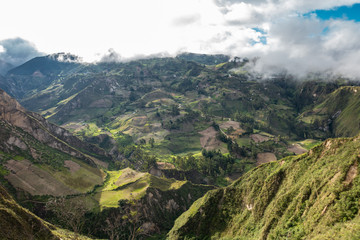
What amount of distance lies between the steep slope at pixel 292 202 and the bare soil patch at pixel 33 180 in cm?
7077

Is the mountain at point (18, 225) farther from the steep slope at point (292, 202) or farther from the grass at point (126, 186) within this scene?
the grass at point (126, 186)

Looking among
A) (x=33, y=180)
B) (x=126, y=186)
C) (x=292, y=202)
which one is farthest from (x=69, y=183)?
(x=292, y=202)

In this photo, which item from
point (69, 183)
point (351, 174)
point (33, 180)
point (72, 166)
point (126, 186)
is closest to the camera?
point (351, 174)

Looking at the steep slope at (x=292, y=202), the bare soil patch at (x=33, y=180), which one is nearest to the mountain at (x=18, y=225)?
the steep slope at (x=292, y=202)

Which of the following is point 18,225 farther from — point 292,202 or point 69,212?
point 292,202

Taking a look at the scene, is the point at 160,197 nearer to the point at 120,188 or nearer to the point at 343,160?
the point at 120,188

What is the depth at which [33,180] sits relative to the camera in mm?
116125

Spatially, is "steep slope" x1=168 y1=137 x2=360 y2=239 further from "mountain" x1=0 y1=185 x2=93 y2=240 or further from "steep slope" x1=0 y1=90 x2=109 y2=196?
"steep slope" x1=0 y1=90 x2=109 y2=196

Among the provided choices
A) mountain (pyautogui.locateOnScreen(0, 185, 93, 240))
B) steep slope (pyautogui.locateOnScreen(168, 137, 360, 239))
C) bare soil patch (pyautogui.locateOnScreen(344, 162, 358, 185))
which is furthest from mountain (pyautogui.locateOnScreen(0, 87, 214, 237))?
bare soil patch (pyautogui.locateOnScreen(344, 162, 358, 185))

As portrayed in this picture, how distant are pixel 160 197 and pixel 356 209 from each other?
106813 millimetres

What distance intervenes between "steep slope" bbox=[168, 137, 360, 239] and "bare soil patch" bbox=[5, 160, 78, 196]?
70767 mm

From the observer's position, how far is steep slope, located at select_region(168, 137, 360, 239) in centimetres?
4934

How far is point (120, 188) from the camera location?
453ft

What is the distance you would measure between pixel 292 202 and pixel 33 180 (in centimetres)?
12496
